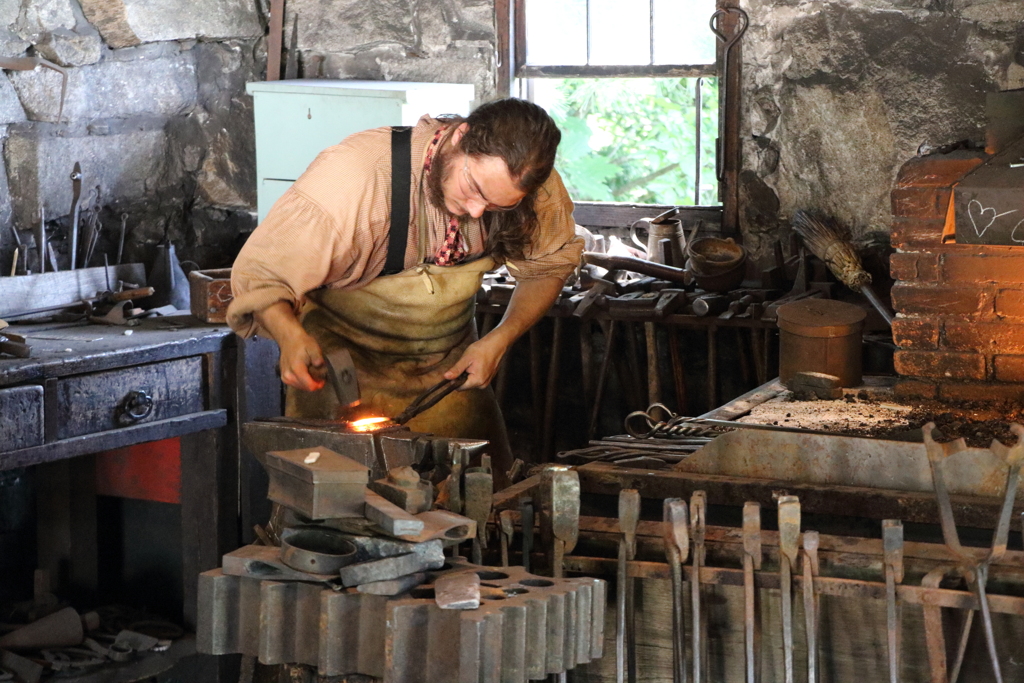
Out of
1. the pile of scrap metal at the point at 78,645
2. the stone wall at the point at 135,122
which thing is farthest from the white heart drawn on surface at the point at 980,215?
the stone wall at the point at 135,122

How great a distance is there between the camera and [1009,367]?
3.54m

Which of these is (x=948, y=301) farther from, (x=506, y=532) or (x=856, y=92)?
(x=506, y=532)

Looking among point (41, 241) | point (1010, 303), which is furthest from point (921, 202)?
point (41, 241)

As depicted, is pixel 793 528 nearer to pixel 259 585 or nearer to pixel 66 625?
pixel 259 585

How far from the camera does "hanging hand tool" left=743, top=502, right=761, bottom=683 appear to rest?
189 cm

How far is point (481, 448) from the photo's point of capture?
2.24 metres

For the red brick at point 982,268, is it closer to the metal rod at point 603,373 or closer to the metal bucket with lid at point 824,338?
the metal bucket with lid at point 824,338

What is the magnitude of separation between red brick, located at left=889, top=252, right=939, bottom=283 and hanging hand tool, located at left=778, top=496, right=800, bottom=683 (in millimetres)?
1854

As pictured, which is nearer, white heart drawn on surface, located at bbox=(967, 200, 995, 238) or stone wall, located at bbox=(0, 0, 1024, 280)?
white heart drawn on surface, located at bbox=(967, 200, 995, 238)

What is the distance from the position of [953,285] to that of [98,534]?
3047mm

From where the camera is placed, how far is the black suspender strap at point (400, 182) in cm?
289

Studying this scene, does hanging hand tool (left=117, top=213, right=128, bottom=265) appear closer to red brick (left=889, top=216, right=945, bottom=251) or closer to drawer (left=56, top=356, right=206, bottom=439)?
drawer (left=56, top=356, right=206, bottom=439)

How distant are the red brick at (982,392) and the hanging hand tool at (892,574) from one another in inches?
72.7

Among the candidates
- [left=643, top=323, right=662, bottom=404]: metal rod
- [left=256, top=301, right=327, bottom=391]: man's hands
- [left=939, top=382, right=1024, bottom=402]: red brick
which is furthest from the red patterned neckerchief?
[left=643, top=323, right=662, bottom=404]: metal rod
